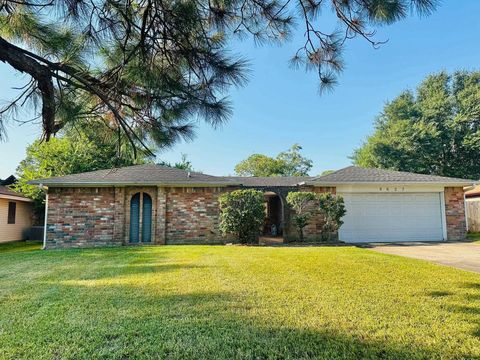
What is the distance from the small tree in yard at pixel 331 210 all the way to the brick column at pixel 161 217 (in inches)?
245

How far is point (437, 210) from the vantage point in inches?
556

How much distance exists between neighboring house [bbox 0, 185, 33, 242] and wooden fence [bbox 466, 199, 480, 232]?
25.0 meters

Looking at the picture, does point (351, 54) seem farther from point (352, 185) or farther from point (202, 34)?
point (352, 185)

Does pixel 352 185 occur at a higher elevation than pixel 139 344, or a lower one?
higher

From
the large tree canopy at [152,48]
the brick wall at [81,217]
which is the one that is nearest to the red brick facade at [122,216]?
the brick wall at [81,217]

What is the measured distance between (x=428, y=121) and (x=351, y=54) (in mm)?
25133

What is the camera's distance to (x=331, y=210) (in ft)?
41.5

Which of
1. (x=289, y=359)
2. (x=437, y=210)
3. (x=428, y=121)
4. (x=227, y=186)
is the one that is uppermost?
(x=428, y=121)

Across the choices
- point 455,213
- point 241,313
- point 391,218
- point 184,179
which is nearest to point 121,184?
point 184,179

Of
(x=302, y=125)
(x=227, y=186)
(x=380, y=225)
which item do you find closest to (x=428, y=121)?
(x=302, y=125)

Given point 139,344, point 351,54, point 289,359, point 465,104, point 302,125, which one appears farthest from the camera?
point 465,104

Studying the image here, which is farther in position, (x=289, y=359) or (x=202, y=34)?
(x=202, y=34)

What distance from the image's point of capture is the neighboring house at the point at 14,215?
16.5 meters

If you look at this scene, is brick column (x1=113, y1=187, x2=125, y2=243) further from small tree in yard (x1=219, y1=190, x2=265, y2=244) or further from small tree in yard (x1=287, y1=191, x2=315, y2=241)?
small tree in yard (x1=287, y1=191, x2=315, y2=241)
